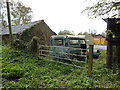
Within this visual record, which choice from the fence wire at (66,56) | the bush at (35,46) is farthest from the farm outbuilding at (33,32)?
the fence wire at (66,56)

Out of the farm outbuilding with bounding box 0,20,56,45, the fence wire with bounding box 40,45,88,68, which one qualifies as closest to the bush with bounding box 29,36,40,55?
the fence wire with bounding box 40,45,88,68

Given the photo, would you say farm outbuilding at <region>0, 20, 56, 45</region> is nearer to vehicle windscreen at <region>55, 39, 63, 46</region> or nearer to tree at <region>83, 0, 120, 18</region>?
vehicle windscreen at <region>55, 39, 63, 46</region>

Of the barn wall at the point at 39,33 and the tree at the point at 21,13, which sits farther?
the tree at the point at 21,13

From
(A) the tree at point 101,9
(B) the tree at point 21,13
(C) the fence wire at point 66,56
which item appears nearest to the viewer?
(A) the tree at point 101,9

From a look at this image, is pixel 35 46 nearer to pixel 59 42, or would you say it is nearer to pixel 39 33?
pixel 59 42

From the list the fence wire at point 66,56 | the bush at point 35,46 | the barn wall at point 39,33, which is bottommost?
the fence wire at point 66,56

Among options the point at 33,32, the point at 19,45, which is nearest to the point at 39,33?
the point at 33,32

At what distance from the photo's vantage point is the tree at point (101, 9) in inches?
174

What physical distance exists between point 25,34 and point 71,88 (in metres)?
12.4

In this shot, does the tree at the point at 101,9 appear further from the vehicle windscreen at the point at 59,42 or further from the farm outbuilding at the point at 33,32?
the farm outbuilding at the point at 33,32

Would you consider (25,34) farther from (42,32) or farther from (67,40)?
(67,40)

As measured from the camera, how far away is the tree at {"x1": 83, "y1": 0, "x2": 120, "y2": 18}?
442 centimetres

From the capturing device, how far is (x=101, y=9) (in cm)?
486

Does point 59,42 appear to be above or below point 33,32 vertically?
below
